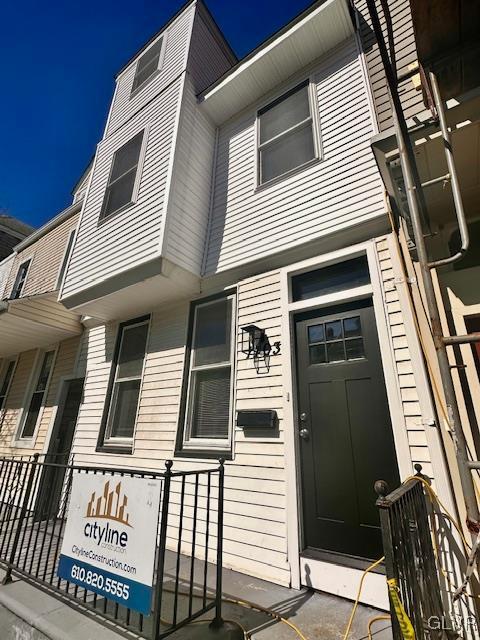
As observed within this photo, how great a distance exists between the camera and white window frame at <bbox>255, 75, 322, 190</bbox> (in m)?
4.15

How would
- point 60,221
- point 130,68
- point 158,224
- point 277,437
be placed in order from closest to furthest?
point 277,437
point 158,224
point 130,68
point 60,221

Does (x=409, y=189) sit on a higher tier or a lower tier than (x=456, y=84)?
lower

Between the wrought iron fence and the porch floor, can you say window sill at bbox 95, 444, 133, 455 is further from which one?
the porch floor

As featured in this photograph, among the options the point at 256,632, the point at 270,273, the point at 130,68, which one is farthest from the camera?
the point at 130,68

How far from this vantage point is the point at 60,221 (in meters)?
8.61

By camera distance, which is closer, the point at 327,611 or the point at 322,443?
the point at 327,611

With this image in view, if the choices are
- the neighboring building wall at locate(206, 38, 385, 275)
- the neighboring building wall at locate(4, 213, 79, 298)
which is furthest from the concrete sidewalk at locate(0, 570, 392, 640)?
the neighboring building wall at locate(4, 213, 79, 298)

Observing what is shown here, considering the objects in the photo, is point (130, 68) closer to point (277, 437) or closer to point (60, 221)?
point (60, 221)

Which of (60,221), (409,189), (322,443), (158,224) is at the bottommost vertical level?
(322,443)

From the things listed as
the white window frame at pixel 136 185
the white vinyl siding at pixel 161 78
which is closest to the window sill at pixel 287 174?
the white window frame at pixel 136 185

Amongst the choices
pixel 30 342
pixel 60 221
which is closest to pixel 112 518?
pixel 30 342

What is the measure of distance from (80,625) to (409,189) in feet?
12.1

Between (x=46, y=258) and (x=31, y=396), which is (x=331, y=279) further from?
(x=46, y=258)

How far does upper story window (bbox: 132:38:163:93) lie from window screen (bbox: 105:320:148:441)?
515cm
